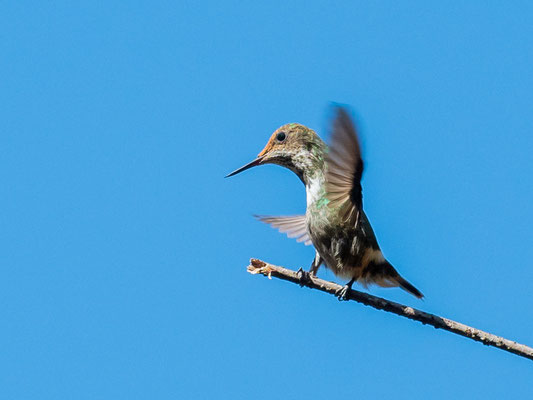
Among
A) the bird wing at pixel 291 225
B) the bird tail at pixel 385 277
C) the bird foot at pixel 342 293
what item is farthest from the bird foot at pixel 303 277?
the bird wing at pixel 291 225

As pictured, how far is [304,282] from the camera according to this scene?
18.6 feet

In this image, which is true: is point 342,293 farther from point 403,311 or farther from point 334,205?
point 334,205

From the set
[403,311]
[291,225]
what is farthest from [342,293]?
[291,225]

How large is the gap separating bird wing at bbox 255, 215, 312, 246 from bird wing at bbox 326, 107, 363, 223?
1596 mm

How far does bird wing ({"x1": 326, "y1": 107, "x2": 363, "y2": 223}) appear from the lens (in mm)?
5289

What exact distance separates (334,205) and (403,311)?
1798 mm

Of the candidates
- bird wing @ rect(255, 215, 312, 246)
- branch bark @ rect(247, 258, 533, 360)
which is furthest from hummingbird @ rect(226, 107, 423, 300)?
branch bark @ rect(247, 258, 533, 360)

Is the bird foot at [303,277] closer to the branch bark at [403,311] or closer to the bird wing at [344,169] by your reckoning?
the branch bark at [403,311]

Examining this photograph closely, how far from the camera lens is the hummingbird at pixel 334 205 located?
5.73 metres

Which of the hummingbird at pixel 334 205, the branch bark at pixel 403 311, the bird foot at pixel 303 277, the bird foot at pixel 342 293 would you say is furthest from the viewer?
the bird foot at pixel 342 293

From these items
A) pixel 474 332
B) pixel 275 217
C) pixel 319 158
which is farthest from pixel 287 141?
pixel 474 332

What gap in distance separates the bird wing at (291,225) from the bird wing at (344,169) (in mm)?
1596

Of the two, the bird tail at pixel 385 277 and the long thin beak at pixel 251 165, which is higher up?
the long thin beak at pixel 251 165

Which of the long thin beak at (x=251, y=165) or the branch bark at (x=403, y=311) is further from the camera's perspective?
the long thin beak at (x=251, y=165)
